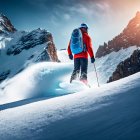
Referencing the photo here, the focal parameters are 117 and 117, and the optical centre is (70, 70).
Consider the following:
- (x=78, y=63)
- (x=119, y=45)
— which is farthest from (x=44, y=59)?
(x=119, y=45)

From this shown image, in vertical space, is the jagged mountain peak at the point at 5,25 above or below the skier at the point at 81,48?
above

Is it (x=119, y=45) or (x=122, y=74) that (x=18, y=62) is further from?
(x=119, y=45)

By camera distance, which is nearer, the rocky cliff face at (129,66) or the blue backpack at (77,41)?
the blue backpack at (77,41)

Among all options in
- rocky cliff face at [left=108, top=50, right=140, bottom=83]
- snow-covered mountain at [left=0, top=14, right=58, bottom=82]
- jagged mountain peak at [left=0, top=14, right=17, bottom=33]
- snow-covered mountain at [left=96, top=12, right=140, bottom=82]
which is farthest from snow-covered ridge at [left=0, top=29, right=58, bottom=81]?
snow-covered mountain at [left=96, top=12, right=140, bottom=82]

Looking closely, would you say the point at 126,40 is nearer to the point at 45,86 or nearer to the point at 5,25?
the point at 5,25

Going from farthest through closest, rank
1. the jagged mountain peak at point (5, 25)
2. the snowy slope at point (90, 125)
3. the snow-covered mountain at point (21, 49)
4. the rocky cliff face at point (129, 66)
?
the rocky cliff face at point (129, 66) → the jagged mountain peak at point (5, 25) → the snow-covered mountain at point (21, 49) → the snowy slope at point (90, 125)

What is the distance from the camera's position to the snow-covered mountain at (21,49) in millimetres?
12859

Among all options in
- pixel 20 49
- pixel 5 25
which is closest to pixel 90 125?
pixel 20 49

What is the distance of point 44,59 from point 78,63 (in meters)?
8.38

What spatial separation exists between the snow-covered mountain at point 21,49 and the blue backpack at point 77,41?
838 cm

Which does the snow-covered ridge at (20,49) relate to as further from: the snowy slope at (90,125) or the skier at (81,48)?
the snowy slope at (90,125)

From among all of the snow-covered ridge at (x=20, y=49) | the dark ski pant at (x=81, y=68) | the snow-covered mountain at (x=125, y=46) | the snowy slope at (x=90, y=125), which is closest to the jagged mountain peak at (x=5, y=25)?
the snow-covered ridge at (x=20, y=49)

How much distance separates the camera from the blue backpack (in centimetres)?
357

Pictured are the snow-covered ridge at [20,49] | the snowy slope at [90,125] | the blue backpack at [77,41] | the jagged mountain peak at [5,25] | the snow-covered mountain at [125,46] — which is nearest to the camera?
the snowy slope at [90,125]
